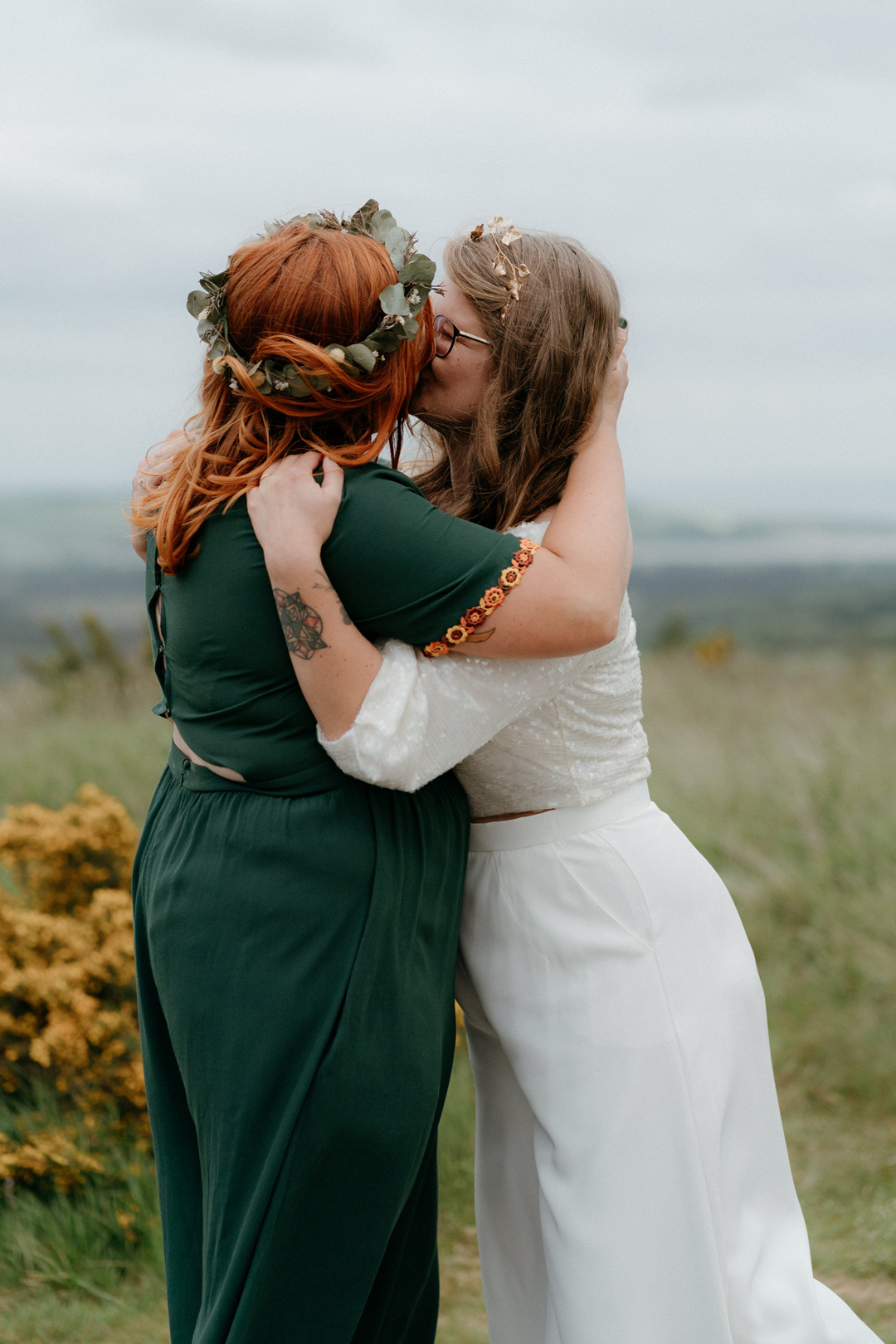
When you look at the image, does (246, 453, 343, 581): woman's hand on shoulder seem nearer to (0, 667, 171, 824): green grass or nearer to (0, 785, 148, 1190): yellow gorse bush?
(0, 785, 148, 1190): yellow gorse bush

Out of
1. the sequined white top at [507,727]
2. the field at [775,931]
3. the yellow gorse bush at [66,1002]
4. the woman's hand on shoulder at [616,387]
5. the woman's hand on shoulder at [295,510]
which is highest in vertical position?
the woman's hand on shoulder at [616,387]

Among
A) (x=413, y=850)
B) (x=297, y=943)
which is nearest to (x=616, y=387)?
(x=413, y=850)

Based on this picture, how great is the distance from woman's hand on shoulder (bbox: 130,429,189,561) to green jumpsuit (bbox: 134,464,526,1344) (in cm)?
22

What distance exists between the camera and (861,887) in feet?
16.7

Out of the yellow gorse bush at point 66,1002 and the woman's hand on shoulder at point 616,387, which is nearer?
the woman's hand on shoulder at point 616,387

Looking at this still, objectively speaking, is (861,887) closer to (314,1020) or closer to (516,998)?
(516,998)

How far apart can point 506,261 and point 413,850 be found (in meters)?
1.07

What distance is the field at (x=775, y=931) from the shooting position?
3082mm

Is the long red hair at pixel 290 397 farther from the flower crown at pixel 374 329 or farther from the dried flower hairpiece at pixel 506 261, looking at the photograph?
the dried flower hairpiece at pixel 506 261

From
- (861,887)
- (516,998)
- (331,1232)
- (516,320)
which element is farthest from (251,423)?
(861,887)

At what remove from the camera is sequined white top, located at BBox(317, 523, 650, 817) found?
1778 millimetres

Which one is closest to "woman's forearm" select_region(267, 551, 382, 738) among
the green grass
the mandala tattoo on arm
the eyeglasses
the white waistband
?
the mandala tattoo on arm

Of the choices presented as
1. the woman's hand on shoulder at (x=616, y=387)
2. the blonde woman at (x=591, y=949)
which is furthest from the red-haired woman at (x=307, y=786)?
the woman's hand on shoulder at (x=616, y=387)

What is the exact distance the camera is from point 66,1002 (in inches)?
133
